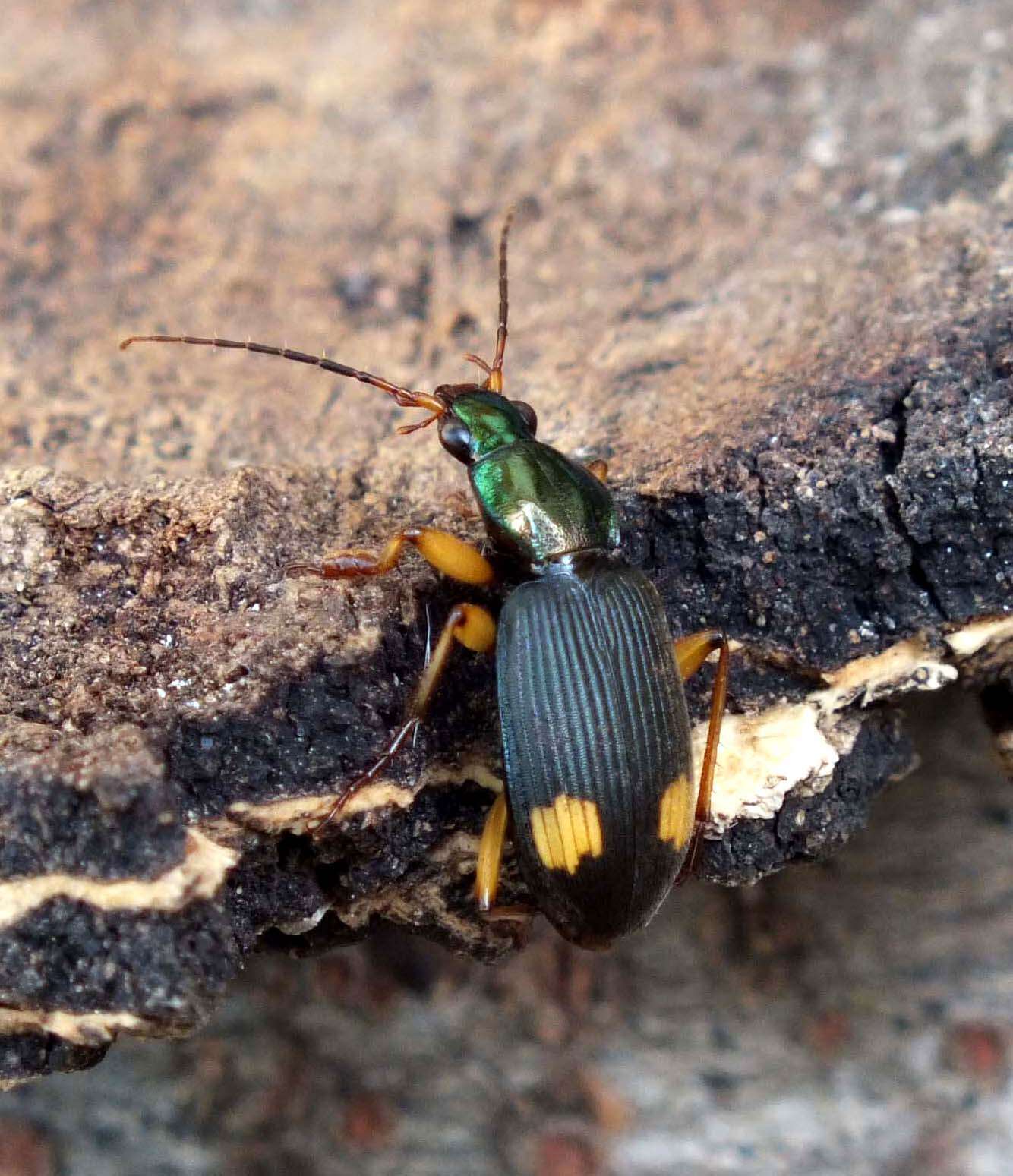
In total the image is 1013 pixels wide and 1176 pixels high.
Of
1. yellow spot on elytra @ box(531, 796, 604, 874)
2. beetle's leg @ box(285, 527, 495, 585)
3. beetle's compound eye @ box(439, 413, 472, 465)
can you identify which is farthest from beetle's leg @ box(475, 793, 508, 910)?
beetle's compound eye @ box(439, 413, 472, 465)

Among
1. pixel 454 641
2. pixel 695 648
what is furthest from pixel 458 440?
pixel 695 648

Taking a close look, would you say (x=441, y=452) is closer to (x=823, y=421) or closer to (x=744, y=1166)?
(x=823, y=421)

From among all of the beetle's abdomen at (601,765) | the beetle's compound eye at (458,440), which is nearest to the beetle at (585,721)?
the beetle's abdomen at (601,765)

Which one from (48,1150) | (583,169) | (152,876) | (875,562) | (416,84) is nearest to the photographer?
(152,876)

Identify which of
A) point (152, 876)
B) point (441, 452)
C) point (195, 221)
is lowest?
point (152, 876)

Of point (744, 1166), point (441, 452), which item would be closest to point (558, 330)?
point (441, 452)

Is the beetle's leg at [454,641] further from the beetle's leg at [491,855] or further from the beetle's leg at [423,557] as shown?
the beetle's leg at [491,855]

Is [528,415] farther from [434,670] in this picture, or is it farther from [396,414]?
[434,670]
